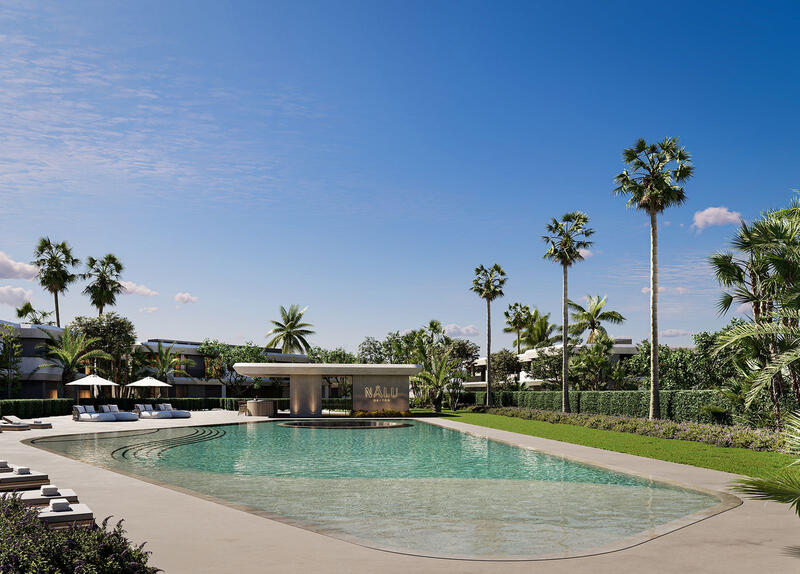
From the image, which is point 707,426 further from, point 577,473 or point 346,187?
point 346,187

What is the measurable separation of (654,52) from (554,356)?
99.8ft

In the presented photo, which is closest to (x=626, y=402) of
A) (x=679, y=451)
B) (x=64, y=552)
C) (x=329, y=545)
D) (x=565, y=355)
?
(x=565, y=355)

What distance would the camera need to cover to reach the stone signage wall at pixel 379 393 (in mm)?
41500

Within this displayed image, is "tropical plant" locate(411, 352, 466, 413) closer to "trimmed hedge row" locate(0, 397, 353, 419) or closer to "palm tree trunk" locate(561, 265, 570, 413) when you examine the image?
"trimmed hedge row" locate(0, 397, 353, 419)

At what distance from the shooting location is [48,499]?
829cm

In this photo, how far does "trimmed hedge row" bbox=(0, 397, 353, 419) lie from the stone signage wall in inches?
81.2

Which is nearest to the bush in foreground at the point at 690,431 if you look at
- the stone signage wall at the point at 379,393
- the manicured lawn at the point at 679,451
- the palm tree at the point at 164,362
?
the manicured lawn at the point at 679,451

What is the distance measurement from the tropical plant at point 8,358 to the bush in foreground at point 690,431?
35.6m

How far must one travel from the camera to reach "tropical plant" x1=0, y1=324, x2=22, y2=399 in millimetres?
43031

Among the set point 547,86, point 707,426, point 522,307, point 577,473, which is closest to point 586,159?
point 547,86

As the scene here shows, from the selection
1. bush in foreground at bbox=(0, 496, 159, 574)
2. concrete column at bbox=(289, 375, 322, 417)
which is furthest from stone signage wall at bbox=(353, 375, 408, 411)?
bush in foreground at bbox=(0, 496, 159, 574)

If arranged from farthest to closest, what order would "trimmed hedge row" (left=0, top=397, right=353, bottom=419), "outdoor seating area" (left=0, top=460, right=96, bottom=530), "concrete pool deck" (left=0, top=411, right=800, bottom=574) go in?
"trimmed hedge row" (left=0, top=397, right=353, bottom=419) < "outdoor seating area" (left=0, top=460, right=96, bottom=530) < "concrete pool deck" (left=0, top=411, right=800, bottom=574)

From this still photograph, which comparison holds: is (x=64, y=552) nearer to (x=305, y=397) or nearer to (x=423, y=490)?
(x=423, y=490)

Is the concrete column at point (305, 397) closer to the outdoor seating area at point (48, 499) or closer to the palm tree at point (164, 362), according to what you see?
the palm tree at point (164, 362)
